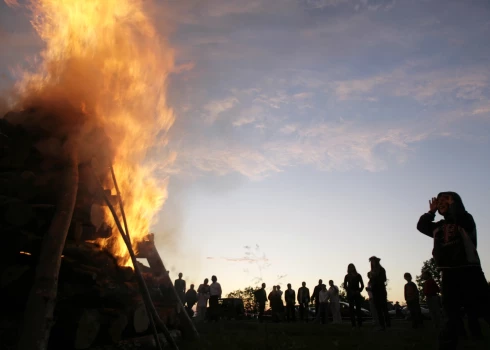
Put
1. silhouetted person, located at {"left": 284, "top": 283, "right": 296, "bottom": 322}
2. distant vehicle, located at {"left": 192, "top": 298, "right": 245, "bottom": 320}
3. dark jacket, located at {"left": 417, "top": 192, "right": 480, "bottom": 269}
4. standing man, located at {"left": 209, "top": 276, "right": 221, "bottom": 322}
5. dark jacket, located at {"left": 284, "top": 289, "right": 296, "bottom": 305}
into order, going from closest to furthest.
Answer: dark jacket, located at {"left": 417, "top": 192, "right": 480, "bottom": 269} < standing man, located at {"left": 209, "top": 276, "right": 221, "bottom": 322} < silhouetted person, located at {"left": 284, "top": 283, "right": 296, "bottom": 322} < dark jacket, located at {"left": 284, "top": 289, "right": 296, "bottom": 305} < distant vehicle, located at {"left": 192, "top": 298, "right": 245, "bottom": 320}

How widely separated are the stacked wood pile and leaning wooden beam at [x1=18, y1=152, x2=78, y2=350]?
25 cm

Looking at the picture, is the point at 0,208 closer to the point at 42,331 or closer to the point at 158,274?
the point at 42,331

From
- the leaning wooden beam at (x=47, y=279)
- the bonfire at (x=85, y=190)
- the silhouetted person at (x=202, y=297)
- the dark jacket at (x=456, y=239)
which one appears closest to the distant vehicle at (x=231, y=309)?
the silhouetted person at (x=202, y=297)

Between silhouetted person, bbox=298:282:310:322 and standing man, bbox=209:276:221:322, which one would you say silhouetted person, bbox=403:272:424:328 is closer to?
silhouetted person, bbox=298:282:310:322

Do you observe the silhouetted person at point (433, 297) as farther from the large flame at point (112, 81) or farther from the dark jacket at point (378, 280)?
the large flame at point (112, 81)

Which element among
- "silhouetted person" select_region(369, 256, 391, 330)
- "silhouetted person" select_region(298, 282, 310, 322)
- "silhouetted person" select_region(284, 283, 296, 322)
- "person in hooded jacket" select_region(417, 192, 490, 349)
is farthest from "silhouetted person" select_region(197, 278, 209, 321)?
"person in hooded jacket" select_region(417, 192, 490, 349)

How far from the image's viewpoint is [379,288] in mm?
11953

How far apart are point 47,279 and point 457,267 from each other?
5.37m

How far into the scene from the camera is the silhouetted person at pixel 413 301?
13.3 metres

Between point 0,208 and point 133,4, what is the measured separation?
16.1ft

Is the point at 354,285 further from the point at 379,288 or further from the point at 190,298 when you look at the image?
A: the point at 190,298

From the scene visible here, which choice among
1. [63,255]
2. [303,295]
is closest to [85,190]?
[63,255]

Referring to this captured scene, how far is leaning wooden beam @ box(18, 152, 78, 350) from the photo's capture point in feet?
15.3

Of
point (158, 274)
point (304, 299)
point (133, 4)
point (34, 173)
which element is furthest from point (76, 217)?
point (304, 299)
